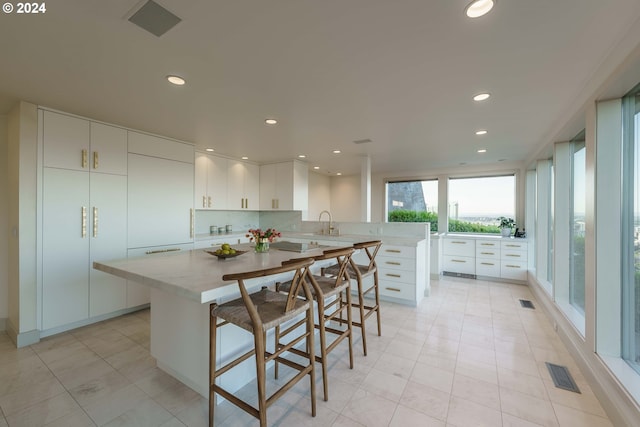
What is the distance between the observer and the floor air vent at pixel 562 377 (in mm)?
1929

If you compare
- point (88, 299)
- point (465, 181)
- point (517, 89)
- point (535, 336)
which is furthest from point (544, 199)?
point (88, 299)

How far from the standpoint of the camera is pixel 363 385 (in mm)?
1948

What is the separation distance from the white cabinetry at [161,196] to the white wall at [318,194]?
3.23m

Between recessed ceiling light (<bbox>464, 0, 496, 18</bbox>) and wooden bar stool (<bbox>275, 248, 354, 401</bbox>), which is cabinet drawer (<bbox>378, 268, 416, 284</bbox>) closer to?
wooden bar stool (<bbox>275, 248, 354, 401</bbox>)

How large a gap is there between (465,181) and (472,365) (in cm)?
453

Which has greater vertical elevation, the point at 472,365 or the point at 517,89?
the point at 517,89

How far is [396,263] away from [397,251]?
17cm

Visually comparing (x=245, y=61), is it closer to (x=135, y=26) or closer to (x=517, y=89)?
(x=135, y=26)

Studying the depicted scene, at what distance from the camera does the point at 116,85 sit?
2.15 metres

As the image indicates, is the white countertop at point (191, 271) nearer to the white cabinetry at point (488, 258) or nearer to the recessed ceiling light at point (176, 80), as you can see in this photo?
the recessed ceiling light at point (176, 80)

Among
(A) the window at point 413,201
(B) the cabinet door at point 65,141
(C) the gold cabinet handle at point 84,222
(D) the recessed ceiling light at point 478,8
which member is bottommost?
(C) the gold cabinet handle at point 84,222

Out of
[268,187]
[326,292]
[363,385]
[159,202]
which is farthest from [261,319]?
[268,187]

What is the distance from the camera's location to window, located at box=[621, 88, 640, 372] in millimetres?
1740

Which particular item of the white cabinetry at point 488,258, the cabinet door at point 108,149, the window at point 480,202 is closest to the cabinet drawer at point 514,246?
the white cabinetry at point 488,258
